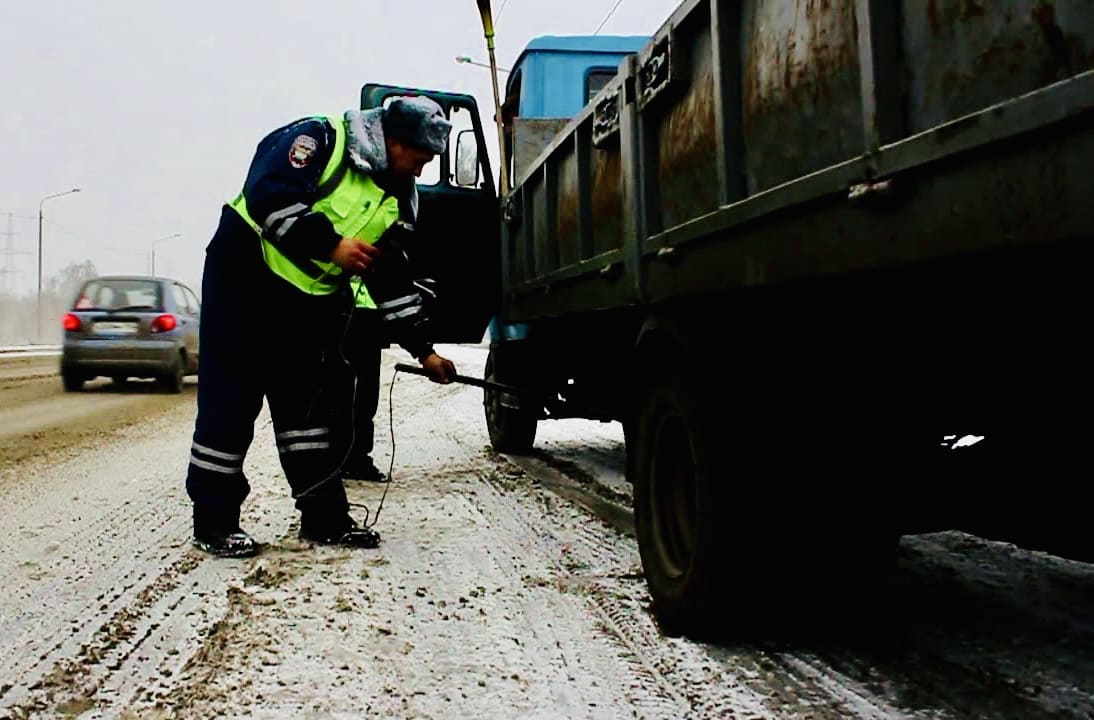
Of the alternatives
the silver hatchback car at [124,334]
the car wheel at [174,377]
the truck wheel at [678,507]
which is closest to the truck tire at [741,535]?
the truck wheel at [678,507]

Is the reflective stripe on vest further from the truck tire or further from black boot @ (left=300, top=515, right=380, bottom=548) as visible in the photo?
the truck tire

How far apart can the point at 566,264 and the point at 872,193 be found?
301cm

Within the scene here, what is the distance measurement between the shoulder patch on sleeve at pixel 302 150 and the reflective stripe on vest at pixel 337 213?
0.10 meters

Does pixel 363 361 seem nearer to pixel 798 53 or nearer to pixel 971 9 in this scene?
pixel 798 53

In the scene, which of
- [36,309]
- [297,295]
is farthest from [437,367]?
[36,309]

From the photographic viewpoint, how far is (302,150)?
4.11 m

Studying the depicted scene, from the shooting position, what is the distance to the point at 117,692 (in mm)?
2635

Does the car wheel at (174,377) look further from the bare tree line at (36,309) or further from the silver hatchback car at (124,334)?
the bare tree line at (36,309)

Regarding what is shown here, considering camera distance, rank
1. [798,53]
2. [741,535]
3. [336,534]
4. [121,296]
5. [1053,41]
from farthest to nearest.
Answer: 1. [121,296]
2. [336,534]
3. [741,535]
4. [798,53]
5. [1053,41]

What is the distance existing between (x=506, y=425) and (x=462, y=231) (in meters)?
1.46

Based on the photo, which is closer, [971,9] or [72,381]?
[971,9]

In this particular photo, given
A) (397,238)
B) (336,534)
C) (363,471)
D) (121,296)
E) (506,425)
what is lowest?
(336,534)

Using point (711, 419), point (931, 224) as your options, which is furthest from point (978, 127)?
point (711, 419)

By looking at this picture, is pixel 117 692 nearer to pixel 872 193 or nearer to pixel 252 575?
pixel 252 575
